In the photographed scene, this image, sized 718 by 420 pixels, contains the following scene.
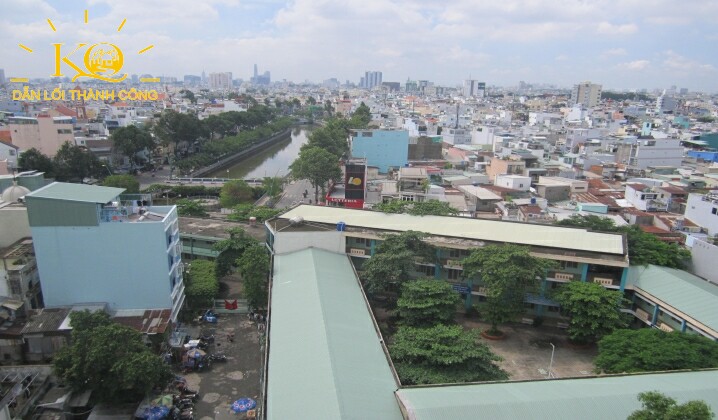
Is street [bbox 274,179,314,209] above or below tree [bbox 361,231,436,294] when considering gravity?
below

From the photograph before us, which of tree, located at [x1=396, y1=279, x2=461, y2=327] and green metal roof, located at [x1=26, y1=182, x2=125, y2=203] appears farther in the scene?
tree, located at [x1=396, y1=279, x2=461, y2=327]

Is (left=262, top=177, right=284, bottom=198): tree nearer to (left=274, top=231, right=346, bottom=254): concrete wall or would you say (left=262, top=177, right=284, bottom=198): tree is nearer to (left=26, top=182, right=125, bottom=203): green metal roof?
(left=274, top=231, right=346, bottom=254): concrete wall

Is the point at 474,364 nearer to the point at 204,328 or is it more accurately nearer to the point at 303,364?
the point at 303,364

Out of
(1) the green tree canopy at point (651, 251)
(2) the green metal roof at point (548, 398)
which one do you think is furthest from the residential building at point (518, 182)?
(2) the green metal roof at point (548, 398)

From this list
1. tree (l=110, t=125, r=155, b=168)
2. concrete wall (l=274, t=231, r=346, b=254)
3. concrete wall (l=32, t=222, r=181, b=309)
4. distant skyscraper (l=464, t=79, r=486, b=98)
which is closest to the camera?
concrete wall (l=32, t=222, r=181, b=309)

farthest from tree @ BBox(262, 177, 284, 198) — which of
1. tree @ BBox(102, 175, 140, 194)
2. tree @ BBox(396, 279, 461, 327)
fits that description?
tree @ BBox(396, 279, 461, 327)

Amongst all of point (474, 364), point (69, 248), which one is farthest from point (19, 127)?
point (474, 364)

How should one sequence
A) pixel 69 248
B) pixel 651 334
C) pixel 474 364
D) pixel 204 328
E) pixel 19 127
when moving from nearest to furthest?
pixel 474 364 < pixel 651 334 < pixel 69 248 < pixel 204 328 < pixel 19 127
